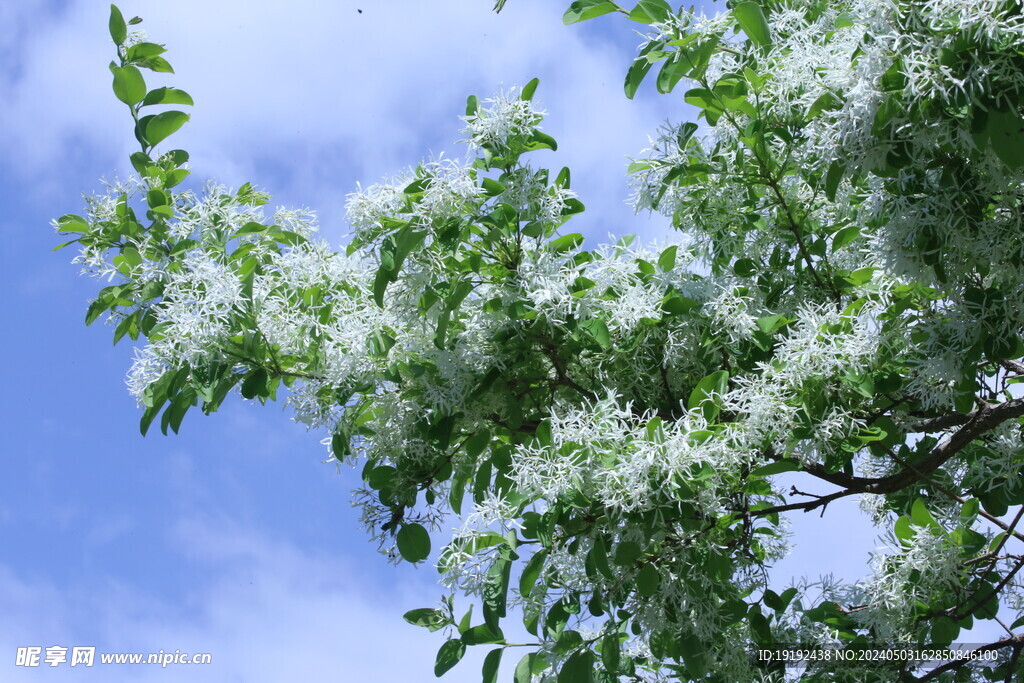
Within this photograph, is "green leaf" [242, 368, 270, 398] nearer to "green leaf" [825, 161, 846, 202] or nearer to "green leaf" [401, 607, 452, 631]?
"green leaf" [401, 607, 452, 631]

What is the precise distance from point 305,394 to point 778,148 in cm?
144

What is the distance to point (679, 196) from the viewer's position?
283 cm

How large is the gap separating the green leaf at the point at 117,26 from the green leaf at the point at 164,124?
226 mm

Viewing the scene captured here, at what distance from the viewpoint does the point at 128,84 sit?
273 cm

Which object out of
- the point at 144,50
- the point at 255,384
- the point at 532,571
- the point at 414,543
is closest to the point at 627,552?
the point at 532,571

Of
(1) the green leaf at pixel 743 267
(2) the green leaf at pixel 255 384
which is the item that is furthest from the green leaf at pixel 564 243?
(2) the green leaf at pixel 255 384

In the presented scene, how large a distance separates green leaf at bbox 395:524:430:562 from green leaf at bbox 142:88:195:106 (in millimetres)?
1334

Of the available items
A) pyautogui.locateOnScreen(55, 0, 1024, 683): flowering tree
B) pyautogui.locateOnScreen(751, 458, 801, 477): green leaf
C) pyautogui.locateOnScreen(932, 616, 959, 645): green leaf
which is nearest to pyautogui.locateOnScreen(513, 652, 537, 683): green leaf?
pyautogui.locateOnScreen(55, 0, 1024, 683): flowering tree

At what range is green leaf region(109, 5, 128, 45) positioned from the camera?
2.67 metres

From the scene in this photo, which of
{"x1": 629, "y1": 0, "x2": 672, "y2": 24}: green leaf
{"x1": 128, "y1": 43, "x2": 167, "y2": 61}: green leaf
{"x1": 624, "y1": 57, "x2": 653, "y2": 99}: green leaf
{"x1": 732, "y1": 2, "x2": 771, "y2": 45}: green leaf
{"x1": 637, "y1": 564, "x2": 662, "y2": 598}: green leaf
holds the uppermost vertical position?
{"x1": 128, "y1": 43, "x2": 167, "y2": 61}: green leaf

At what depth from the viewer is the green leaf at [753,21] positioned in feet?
7.63

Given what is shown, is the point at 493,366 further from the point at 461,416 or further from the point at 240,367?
the point at 240,367

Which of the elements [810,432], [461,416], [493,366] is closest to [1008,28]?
[810,432]

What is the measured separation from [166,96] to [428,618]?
1620 millimetres
